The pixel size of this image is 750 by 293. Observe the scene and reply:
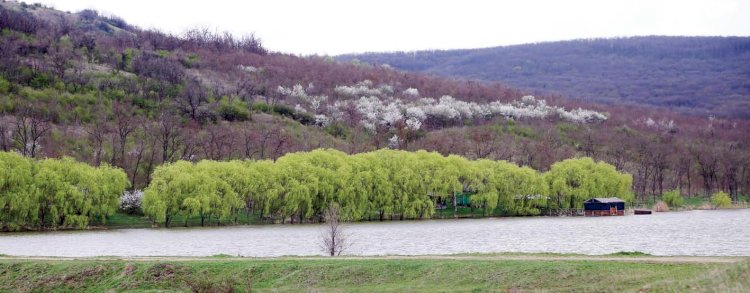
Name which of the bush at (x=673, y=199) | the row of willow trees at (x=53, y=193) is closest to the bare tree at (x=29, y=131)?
the row of willow trees at (x=53, y=193)

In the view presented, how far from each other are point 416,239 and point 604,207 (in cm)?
5077

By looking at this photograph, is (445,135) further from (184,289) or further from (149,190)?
(184,289)

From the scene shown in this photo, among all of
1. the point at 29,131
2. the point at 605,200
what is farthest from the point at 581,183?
the point at 29,131

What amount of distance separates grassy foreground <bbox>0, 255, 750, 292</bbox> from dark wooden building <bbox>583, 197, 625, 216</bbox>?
7206cm

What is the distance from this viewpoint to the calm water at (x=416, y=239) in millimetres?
54875

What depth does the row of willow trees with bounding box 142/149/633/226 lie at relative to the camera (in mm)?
87875

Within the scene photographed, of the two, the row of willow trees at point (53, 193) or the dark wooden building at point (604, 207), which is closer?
the row of willow trees at point (53, 193)

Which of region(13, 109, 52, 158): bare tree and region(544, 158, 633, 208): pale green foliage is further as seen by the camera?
region(544, 158, 633, 208): pale green foliage

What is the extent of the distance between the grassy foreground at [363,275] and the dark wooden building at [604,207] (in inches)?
2837

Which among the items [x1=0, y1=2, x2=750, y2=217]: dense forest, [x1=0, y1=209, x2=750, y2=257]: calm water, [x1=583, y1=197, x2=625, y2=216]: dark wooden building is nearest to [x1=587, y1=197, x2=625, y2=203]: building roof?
[x1=583, y1=197, x2=625, y2=216]: dark wooden building

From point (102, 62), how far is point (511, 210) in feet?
364

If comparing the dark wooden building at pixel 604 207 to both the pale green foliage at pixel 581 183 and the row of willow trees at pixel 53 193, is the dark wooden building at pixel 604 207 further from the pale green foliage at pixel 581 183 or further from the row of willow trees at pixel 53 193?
the row of willow trees at pixel 53 193

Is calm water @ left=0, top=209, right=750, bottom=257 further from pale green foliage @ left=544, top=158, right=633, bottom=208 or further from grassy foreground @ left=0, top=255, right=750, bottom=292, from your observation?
pale green foliage @ left=544, top=158, right=633, bottom=208

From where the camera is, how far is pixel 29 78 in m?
149
